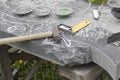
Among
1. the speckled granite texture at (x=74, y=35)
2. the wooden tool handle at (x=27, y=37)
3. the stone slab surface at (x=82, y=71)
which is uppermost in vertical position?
the wooden tool handle at (x=27, y=37)

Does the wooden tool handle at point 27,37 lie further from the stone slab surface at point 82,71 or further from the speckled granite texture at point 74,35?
the stone slab surface at point 82,71

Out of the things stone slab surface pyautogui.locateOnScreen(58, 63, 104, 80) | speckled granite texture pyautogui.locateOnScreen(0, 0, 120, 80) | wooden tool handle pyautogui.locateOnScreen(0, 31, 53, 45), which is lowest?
stone slab surface pyautogui.locateOnScreen(58, 63, 104, 80)

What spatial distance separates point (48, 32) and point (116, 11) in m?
0.43

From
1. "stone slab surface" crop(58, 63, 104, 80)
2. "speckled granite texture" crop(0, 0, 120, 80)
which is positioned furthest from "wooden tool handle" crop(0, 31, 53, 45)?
"stone slab surface" crop(58, 63, 104, 80)

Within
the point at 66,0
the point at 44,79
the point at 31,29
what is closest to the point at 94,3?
the point at 66,0

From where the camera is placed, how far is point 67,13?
5.54ft

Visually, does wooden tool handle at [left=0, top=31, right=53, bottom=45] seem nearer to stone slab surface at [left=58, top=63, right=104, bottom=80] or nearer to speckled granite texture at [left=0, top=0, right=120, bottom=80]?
speckled granite texture at [left=0, top=0, right=120, bottom=80]

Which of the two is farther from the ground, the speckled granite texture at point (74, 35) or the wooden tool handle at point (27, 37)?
the wooden tool handle at point (27, 37)

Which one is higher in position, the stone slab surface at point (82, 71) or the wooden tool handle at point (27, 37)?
the wooden tool handle at point (27, 37)

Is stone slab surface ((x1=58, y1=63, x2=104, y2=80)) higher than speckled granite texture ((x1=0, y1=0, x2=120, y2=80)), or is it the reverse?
speckled granite texture ((x1=0, y1=0, x2=120, y2=80))

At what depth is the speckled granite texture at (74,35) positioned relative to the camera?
4.50 feet

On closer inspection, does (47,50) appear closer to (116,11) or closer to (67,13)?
(67,13)

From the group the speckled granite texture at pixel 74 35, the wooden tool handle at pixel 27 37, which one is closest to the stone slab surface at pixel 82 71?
the speckled granite texture at pixel 74 35

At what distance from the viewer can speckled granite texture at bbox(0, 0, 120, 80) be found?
137 cm
